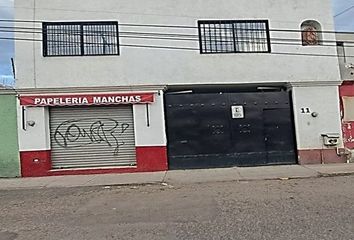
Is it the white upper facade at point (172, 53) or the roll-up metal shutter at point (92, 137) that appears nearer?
the white upper facade at point (172, 53)

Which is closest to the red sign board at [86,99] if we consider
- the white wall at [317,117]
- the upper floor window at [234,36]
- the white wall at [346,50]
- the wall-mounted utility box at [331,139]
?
the upper floor window at [234,36]

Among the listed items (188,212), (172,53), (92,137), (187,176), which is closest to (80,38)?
(172,53)

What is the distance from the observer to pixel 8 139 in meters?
15.4

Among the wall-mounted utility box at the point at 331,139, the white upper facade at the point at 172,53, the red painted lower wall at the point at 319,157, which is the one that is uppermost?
the white upper facade at the point at 172,53

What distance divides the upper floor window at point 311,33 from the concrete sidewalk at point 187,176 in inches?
209

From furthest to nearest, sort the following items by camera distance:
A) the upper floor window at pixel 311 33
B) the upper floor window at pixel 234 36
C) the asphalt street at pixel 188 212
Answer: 1. the upper floor window at pixel 311 33
2. the upper floor window at pixel 234 36
3. the asphalt street at pixel 188 212

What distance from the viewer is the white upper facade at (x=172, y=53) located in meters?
15.7

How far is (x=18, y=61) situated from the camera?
15.6 metres

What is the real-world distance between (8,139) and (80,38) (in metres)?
4.90

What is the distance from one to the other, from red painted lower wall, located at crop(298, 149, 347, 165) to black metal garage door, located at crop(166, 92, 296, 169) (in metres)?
0.39

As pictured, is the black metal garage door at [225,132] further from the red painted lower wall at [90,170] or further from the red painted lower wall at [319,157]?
the red painted lower wall at [90,170]

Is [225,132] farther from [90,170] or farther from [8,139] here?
[8,139]

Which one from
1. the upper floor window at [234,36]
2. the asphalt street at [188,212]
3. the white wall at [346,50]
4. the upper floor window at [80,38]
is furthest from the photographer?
the white wall at [346,50]

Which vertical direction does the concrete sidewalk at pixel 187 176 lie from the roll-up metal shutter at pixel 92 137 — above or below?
below
